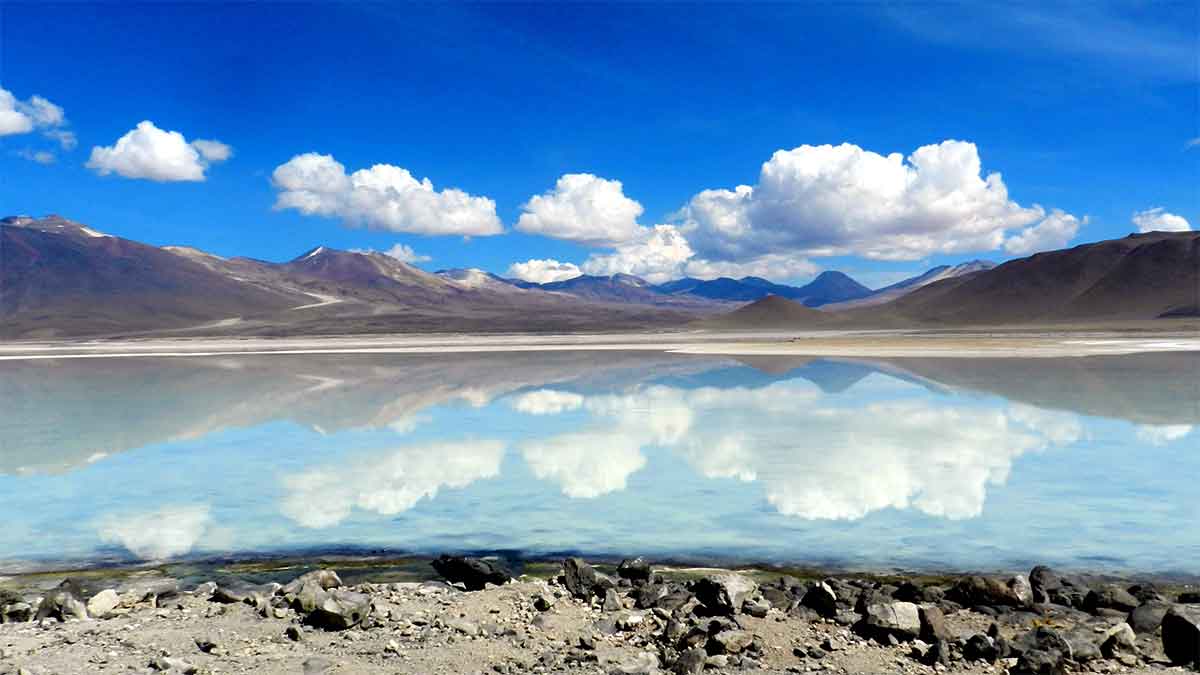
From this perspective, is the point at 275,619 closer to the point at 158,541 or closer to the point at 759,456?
the point at 158,541

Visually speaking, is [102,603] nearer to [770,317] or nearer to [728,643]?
[728,643]

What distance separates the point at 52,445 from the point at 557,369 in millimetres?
20544

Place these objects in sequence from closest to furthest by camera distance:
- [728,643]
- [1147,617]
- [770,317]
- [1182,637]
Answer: [1182,637], [728,643], [1147,617], [770,317]

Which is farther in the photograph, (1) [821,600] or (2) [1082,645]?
(1) [821,600]

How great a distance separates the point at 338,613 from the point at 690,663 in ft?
8.66

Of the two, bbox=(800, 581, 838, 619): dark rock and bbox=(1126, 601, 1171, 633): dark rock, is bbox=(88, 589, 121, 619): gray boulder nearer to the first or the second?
bbox=(800, 581, 838, 619): dark rock

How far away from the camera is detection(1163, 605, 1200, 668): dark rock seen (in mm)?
5867

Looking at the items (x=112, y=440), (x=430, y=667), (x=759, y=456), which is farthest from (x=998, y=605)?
(x=112, y=440)

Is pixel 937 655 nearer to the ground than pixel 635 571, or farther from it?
nearer to the ground

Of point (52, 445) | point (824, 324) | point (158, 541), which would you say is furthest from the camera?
point (824, 324)

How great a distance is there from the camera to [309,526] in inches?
396

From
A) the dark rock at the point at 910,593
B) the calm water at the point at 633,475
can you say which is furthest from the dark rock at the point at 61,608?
the dark rock at the point at 910,593

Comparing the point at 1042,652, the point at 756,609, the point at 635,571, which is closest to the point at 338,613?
the point at 635,571

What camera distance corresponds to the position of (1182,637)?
5.93 m
